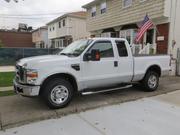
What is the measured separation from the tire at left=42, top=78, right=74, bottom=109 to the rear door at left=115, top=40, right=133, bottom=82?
5.84ft

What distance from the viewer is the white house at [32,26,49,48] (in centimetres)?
3947

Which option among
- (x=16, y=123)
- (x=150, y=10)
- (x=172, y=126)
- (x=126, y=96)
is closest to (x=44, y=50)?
(x=150, y=10)

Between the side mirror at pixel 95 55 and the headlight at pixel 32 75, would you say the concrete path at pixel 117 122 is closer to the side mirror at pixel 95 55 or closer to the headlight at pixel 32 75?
the headlight at pixel 32 75

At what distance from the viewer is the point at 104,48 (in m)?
5.75

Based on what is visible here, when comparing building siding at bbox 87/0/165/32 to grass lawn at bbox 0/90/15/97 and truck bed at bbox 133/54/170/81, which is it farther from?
grass lawn at bbox 0/90/15/97

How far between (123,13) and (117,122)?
34.9ft

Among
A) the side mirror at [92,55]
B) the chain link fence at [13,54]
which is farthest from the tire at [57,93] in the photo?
the chain link fence at [13,54]

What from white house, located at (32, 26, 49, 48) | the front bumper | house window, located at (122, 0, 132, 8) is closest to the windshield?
the front bumper

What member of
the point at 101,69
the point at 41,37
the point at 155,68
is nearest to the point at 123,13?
the point at 155,68

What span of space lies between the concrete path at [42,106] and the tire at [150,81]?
205 millimetres

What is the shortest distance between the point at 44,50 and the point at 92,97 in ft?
41.1

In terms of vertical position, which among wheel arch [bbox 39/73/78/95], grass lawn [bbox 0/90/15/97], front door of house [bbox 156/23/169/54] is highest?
front door of house [bbox 156/23/169/54]

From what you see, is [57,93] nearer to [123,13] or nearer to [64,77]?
[64,77]

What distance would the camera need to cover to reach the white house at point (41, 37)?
39469 millimetres
